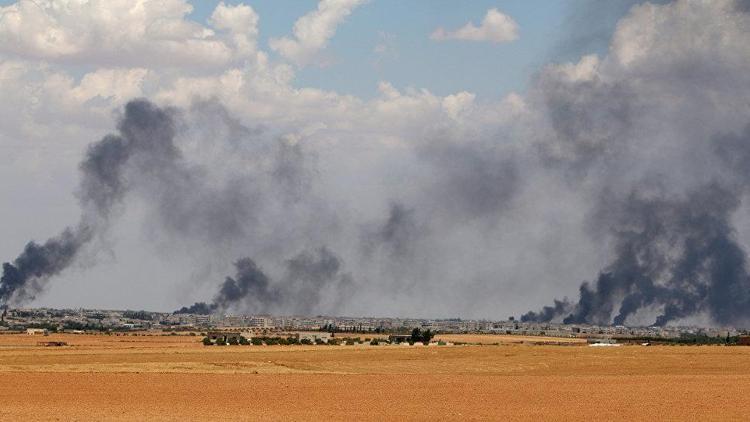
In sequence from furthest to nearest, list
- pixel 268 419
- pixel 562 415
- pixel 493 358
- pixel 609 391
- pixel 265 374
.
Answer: pixel 493 358 → pixel 265 374 → pixel 609 391 → pixel 562 415 → pixel 268 419

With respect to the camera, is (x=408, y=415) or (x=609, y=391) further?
(x=609, y=391)

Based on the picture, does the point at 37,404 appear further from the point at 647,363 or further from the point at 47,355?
the point at 647,363

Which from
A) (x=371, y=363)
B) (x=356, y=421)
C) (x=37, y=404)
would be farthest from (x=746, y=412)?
(x=371, y=363)

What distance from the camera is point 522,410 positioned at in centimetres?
5972

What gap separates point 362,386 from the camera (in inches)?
2992

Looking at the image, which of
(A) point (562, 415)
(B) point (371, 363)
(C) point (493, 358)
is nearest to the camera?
(A) point (562, 415)

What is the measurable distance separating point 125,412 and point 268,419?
7.02m

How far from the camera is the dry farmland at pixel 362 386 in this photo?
188ft

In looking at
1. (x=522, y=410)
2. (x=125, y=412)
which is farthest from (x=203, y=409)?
(x=522, y=410)

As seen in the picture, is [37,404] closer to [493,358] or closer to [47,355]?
[47,355]

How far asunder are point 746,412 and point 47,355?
7318 centimetres

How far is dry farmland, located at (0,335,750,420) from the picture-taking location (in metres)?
57.4

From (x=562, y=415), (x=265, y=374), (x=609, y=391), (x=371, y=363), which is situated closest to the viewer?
(x=562, y=415)

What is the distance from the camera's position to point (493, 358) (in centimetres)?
11888
